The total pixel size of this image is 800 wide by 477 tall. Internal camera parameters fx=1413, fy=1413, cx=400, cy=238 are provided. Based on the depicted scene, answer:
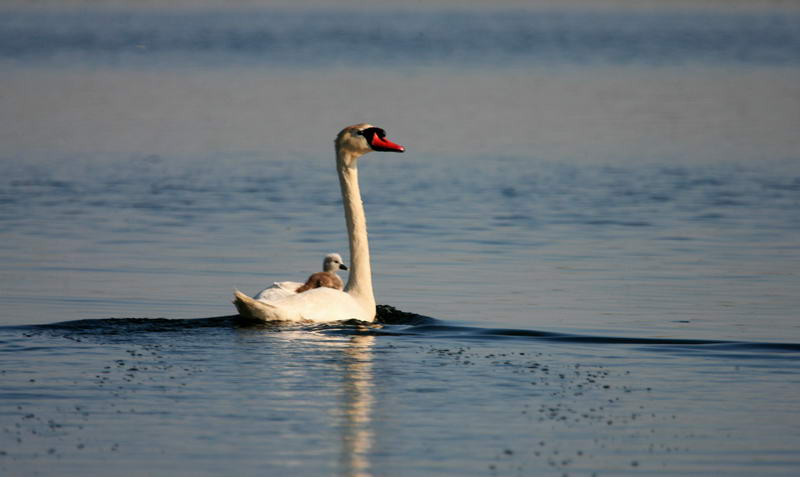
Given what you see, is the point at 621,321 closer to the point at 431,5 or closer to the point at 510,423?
the point at 510,423

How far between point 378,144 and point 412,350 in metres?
3.23

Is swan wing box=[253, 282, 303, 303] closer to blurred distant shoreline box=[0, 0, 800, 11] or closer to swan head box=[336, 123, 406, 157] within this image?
swan head box=[336, 123, 406, 157]

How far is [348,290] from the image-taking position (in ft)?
50.8

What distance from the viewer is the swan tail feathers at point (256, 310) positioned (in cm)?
1365

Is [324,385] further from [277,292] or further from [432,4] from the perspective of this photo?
[432,4]

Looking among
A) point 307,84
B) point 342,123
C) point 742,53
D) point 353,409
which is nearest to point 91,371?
point 353,409

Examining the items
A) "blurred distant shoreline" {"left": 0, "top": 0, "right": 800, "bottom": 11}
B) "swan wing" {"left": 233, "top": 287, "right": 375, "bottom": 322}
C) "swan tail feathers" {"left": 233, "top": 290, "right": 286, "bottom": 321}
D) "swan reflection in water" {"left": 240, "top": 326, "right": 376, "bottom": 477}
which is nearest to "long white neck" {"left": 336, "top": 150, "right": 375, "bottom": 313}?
"swan wing" {"left": 233, "top": 287, "right": 375, "bottom": 322}

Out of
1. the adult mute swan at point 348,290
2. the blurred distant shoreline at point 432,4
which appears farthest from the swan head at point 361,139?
the blurred distant shoreline at point 432,4

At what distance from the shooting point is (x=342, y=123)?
39.9 metres

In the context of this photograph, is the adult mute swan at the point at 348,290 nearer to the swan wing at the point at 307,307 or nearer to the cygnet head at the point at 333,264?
the swan wing at the point at 307,307

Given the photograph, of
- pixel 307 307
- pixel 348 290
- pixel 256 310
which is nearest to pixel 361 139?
pixel 348 290

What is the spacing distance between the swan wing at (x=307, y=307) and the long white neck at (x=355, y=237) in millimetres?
375

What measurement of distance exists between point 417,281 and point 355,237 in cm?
237

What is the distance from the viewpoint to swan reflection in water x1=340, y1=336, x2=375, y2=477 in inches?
370
